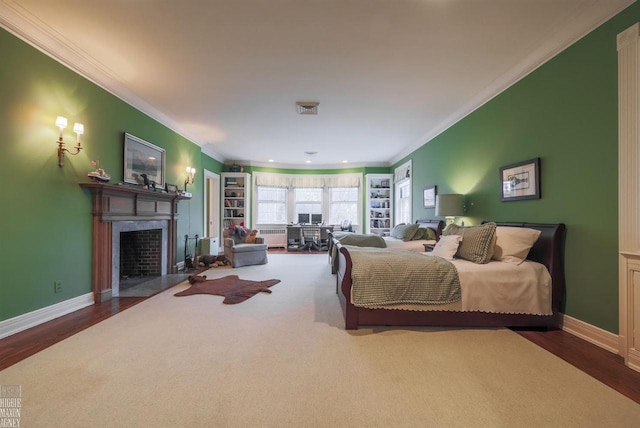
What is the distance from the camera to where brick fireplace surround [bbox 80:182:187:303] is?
3.21 meters

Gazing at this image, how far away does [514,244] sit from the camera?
2.71 m

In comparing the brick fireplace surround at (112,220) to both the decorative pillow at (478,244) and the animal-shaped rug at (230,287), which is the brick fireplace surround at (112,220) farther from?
the decorative pillow at (478,244)

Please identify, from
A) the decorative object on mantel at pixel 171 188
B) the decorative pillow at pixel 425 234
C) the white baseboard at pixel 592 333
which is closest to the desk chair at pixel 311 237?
the decorative pillow at pixel 425 234

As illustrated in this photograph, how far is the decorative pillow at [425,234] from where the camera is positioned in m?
4.95

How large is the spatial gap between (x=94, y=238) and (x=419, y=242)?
4798 millimetres

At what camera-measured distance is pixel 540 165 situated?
277 cm

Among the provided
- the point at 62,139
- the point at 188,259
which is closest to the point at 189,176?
the point at 188,259

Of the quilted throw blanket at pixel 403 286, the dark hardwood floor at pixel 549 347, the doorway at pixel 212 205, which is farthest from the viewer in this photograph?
the doorway at pixel 212 205

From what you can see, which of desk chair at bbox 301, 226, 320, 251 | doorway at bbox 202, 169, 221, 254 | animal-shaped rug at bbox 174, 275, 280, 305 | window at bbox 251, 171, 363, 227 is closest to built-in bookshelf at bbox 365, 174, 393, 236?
window at bbox 251, 171, 363, 227

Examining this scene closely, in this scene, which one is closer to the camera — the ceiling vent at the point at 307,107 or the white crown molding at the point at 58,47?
the white crown molding at the point at 58,47

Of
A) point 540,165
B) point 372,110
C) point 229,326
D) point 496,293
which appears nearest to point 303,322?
point 229,326

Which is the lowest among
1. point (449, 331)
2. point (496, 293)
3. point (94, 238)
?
point (449, 331)

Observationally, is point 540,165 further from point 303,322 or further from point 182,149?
point 182,149

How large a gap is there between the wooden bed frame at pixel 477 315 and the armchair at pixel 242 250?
3.53 meters
